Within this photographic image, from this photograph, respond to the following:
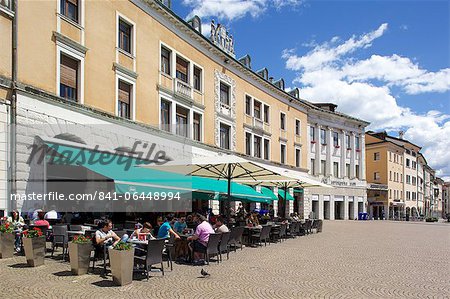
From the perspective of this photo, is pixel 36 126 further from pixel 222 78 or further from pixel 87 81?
pixel 222 78

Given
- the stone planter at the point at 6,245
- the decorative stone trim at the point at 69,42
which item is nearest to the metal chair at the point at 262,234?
the stone planter at the point at 6,245

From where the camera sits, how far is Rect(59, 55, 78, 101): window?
1878cm

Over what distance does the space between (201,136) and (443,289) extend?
21746 mm

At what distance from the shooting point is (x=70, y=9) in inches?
763

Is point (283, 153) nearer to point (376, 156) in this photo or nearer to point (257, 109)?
point (257, 109)

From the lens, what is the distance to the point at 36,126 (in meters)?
16.8

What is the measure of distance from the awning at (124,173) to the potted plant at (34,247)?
4.61 metres

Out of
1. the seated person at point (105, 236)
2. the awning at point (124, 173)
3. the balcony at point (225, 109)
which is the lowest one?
the seated person at point (105, 236)

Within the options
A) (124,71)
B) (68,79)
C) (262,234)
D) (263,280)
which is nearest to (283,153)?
(124,71)

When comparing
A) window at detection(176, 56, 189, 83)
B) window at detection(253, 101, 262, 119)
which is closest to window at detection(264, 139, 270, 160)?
window at detection(253, 101, 262, 119)

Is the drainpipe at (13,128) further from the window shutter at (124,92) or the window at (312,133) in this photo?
the window at (312,133)

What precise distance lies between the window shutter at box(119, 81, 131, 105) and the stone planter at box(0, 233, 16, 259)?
11.9 metres

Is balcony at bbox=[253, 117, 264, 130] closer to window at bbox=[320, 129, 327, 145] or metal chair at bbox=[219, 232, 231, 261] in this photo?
window at bbox=[320, 129, 327, 145]

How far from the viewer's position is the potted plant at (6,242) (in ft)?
38.2
